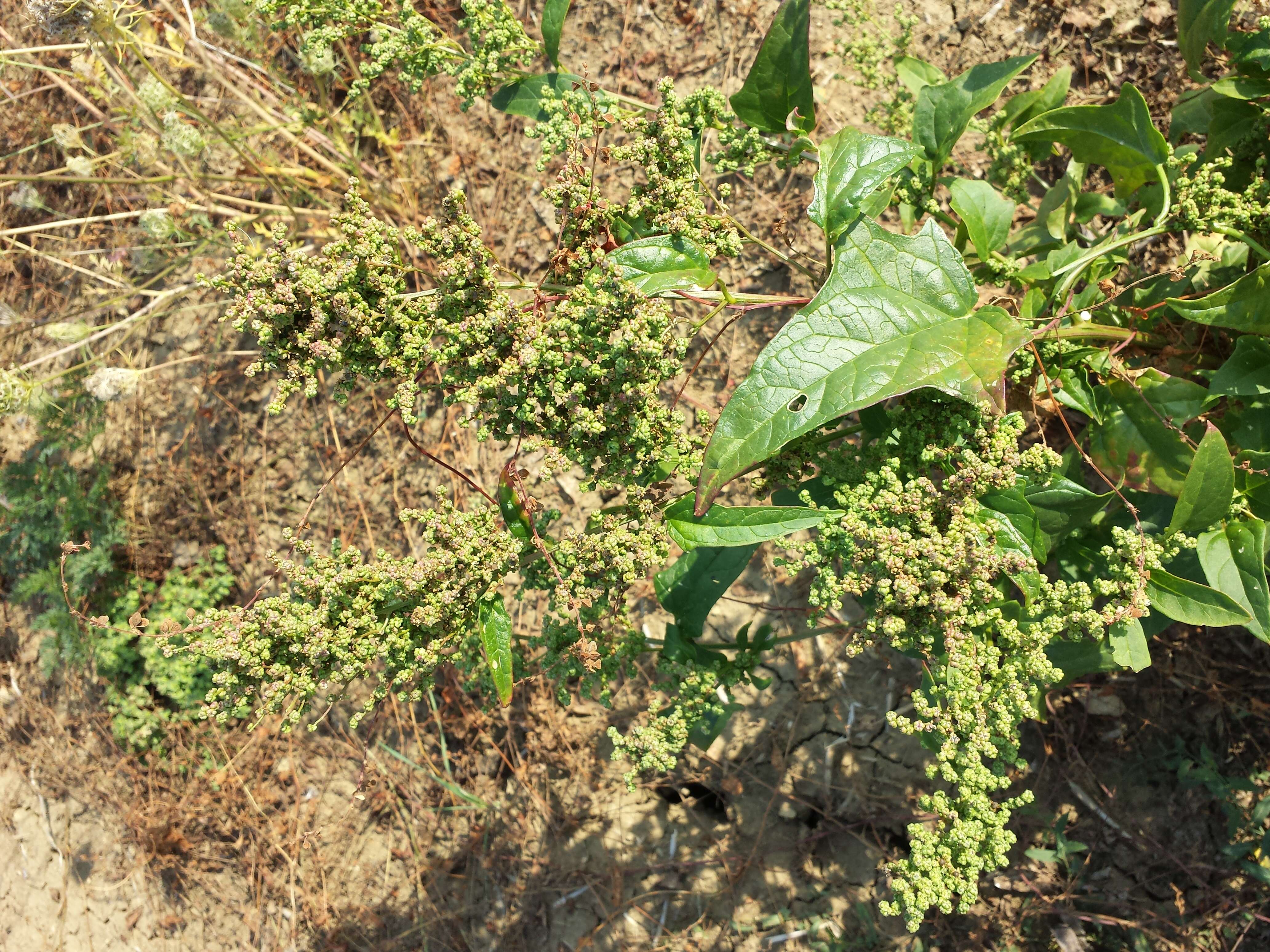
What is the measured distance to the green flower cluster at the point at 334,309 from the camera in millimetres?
2268

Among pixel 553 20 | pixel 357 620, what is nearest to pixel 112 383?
pixel 357 620

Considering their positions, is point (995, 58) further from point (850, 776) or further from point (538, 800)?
point (538, 800)

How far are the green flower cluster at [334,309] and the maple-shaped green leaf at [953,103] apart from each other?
197 centimetres

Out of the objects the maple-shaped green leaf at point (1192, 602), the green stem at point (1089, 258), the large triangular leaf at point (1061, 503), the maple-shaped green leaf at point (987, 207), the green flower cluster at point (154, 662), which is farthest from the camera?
the green flower cluster at point (154, 662)

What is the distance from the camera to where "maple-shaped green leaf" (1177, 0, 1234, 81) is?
3055 millimetres

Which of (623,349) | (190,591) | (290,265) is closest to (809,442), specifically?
(623,349)

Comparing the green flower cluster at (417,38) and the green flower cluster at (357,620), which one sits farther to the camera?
the green flower cluster at (417,38)

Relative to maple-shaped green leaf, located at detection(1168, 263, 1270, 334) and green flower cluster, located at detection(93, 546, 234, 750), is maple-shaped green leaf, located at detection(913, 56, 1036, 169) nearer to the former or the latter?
maple-shaped green leaf, located at detection(1168, 263, 1270, 334)

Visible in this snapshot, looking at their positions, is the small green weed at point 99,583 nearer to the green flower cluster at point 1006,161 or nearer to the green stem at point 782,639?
the green stem at point 782,639

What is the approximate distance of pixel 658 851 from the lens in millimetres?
4441

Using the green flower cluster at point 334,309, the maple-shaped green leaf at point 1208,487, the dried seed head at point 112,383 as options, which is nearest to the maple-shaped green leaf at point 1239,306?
the maple-shaped green leaf at point 1208,487

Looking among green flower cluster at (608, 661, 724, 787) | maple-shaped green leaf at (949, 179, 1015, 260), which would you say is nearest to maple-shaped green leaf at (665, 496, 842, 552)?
green flower cluster at (608, 661, 724, 787)

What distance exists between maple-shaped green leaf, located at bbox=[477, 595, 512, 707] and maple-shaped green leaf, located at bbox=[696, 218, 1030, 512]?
29.5 inches

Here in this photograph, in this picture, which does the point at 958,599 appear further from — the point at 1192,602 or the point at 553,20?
the point at 553,20
